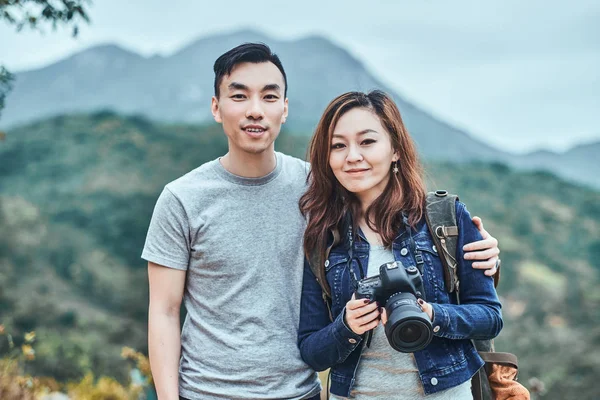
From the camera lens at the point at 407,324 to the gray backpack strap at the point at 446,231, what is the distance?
25cm

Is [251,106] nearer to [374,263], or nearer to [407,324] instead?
[374,263]

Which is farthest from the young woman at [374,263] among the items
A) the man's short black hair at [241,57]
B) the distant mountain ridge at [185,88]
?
the distant mountain ridge at [185,88]

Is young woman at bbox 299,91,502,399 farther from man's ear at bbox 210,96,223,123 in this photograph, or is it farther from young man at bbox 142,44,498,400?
man's ear at bbox 210,96,223,123

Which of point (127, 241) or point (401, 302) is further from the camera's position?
point (127, 241)

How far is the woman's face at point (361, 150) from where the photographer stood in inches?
80.7

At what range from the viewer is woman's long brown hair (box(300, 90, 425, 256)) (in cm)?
205

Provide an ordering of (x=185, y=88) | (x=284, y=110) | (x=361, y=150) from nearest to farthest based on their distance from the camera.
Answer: (x=361, y=150) < (x=284, y=110) < (x=185, y=88)

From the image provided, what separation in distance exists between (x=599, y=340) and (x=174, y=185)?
11.8 metres

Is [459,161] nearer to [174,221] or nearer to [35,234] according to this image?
[35,234]

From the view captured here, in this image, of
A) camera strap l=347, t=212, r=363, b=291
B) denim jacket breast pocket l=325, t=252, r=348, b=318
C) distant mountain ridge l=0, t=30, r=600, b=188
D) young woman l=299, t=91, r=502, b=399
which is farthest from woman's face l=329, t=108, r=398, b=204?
distant mountain ridge l=0, t=30, r=600, b=188

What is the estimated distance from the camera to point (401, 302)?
1733 mm

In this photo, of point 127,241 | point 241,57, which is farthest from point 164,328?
point 127,241

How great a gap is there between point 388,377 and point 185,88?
1077 inches

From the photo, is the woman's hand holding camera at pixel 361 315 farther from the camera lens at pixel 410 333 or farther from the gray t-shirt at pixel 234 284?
the gray t-shirt at pixel 234 284
